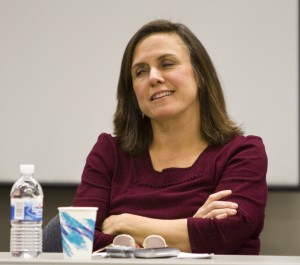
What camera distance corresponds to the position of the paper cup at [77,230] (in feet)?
5.31

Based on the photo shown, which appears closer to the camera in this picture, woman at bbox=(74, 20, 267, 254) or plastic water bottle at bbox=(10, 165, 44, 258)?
plastic water bottle at bbox=(10, 165, 44, 258)

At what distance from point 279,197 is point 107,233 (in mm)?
1210

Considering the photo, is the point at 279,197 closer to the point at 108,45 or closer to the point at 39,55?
the point at 108,45

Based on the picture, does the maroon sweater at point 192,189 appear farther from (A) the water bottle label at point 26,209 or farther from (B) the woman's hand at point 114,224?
(A) the water bottle label at point 26,209

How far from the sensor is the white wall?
3307 millimetres

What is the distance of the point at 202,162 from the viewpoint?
2562mm

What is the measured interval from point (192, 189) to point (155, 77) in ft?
1.47

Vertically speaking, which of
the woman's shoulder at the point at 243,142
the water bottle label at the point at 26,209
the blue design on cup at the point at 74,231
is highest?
the woman's shoulder at the point at 243,142

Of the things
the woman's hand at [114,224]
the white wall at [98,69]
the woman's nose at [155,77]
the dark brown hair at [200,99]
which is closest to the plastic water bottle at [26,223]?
the woman's hand at [114,224]

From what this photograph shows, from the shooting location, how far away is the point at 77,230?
164 cm

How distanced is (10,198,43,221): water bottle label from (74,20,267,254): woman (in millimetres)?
660

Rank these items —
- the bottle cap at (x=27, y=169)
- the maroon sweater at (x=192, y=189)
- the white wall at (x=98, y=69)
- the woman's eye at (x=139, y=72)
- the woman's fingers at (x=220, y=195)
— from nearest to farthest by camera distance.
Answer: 1. the bottle cap at (x=27, y=169)
2. the woman's fingers at (x=220, y=195)
3. the maroon sweater at (x=192, y=189)
4. the woman's eye at (x=139, y=72)
5. the white wall at (x=98, y=69)

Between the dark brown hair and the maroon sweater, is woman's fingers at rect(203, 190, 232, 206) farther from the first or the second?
the dark brown hair

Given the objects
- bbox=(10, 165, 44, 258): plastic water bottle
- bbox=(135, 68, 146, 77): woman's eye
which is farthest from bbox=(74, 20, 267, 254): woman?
bbox=(10, 165, 44, 258): plastic water bottle
